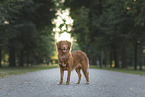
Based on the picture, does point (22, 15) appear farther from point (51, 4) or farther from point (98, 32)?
point (98, 32)

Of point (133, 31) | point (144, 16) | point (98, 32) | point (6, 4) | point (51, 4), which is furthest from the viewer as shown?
point (98, 32)

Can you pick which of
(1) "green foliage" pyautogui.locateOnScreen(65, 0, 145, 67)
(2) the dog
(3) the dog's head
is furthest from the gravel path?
(1) "green foliage" pyautogui.locateOnScreen(65, 0, 145, 67)

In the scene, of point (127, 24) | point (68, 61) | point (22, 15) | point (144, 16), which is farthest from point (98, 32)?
point (68, 61)

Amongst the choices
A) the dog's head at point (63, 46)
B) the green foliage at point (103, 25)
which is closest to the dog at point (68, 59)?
the dog's head at point (63, 46)

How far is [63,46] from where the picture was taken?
27.4ft

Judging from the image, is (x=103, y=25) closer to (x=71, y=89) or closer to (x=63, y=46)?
(x=63, y=46)

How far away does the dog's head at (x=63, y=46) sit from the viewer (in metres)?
8.37

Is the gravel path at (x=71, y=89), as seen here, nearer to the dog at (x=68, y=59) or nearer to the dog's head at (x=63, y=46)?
the dog at (x=68, y=59)

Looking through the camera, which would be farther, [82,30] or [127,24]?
[82,30]

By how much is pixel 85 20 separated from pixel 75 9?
2.55 meters

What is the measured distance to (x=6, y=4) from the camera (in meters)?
16.2

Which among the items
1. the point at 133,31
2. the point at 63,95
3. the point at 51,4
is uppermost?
the point at 51,4

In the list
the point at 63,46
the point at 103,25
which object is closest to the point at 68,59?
the point at 63,46

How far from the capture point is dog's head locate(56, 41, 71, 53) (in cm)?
837
